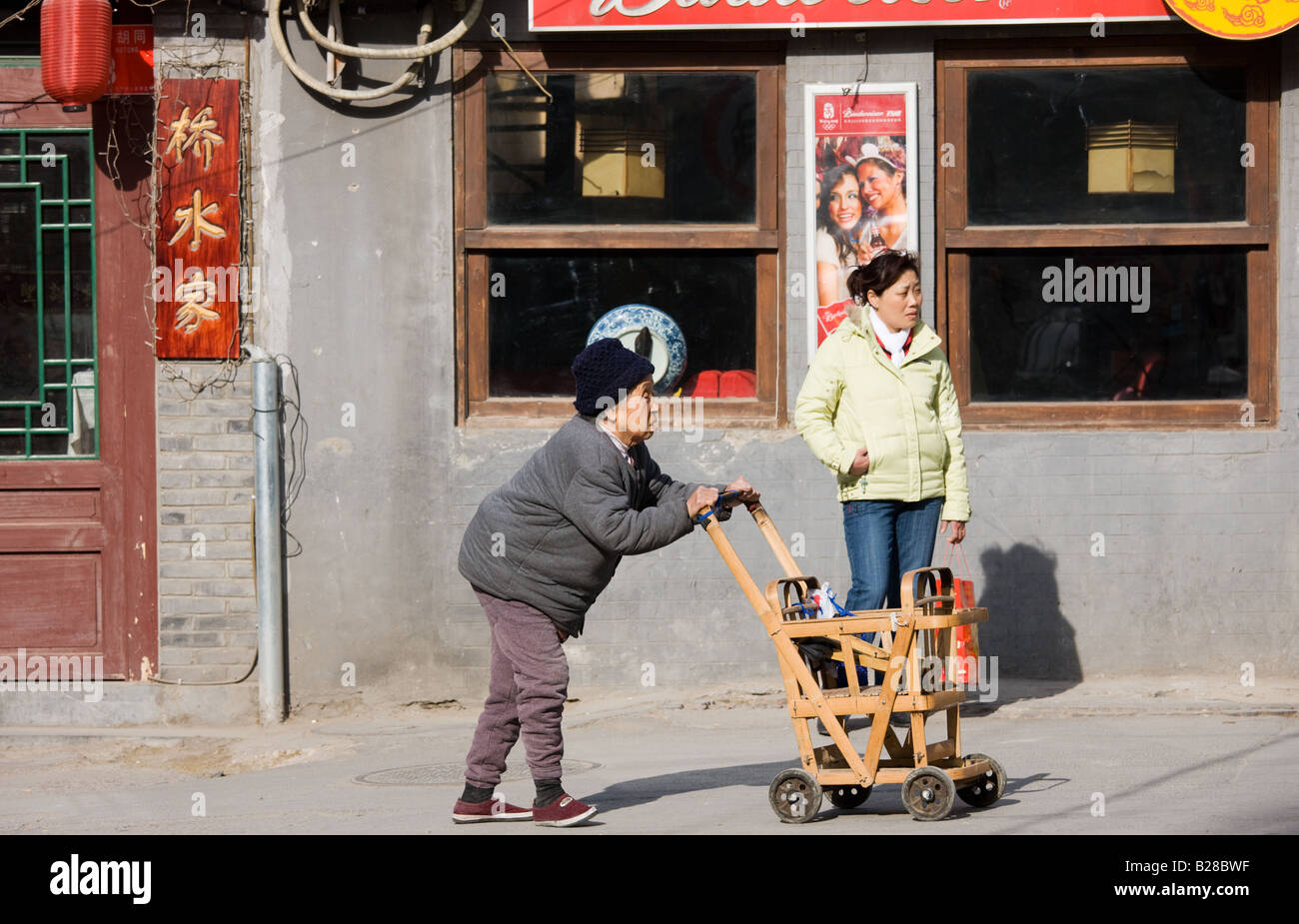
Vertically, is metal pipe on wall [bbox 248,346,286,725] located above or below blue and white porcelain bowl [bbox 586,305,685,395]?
below

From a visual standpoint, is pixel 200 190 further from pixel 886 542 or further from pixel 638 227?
pixel 886 542

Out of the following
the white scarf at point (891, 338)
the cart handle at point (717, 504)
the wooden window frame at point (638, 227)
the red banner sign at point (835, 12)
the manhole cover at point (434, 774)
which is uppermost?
the red banner sign at point (835, 12)

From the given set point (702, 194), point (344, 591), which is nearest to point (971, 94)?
point (702, 194)

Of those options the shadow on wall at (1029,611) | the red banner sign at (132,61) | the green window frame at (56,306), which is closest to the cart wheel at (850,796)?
the shadow on wall at (1029,611)

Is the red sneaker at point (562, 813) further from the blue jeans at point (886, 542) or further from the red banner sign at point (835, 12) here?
the red banner sign at point (835, 12)

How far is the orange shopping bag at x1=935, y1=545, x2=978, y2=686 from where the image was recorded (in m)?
5.72

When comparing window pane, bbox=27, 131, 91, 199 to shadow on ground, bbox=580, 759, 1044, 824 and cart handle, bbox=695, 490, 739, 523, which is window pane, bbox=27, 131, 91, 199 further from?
cart handle, bbox=695, 490, 739, 523

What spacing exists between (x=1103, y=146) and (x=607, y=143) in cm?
268

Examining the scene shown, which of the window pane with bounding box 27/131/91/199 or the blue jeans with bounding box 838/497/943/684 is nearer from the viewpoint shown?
the blue jeans with bounding box 838/497/943/684

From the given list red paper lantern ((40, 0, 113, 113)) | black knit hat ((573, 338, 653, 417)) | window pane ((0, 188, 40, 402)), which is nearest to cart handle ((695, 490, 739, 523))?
black knit hat ((573, 338, 653, 417))

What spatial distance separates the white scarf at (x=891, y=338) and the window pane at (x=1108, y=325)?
1.90 meters

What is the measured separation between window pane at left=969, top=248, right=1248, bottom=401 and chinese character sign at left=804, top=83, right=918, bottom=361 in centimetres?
56

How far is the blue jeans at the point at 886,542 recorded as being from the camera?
6816mm

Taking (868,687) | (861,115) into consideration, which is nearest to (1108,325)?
(861,115)
